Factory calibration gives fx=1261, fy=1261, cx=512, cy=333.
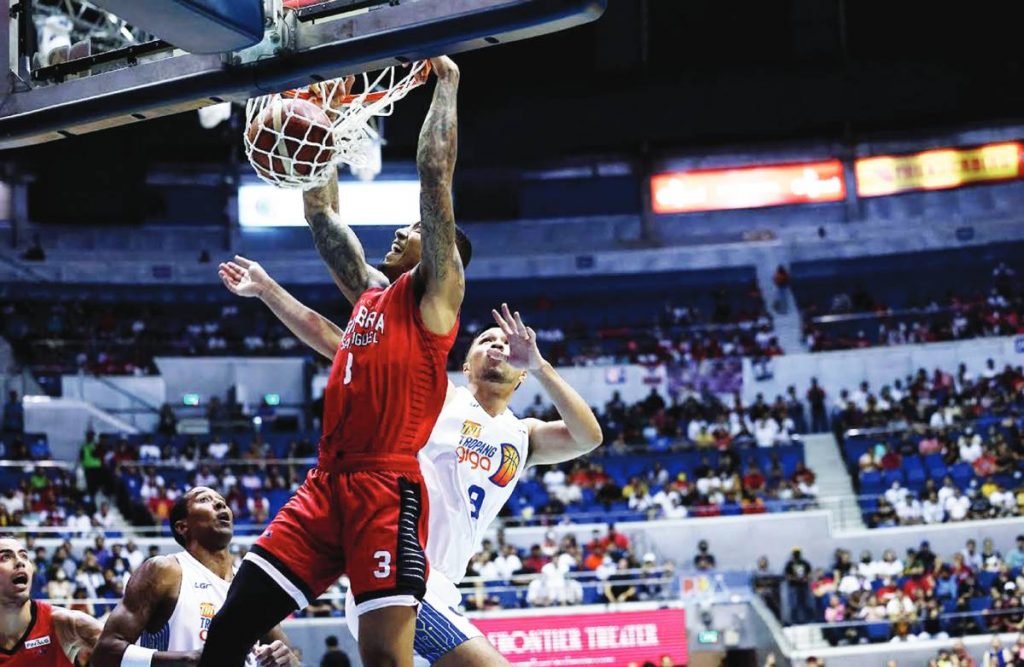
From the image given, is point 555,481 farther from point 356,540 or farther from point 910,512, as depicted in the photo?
point 356,540

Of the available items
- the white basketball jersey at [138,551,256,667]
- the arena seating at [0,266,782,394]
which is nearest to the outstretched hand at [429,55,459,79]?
the white basketball jersey at [138,551,256,667]

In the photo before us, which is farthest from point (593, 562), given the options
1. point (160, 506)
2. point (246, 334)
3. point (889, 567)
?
point (246, 334)

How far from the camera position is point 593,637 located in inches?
732

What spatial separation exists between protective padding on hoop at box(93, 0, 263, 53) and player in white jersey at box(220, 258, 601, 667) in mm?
1072

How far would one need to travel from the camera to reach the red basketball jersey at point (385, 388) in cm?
440

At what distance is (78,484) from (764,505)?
504 inches

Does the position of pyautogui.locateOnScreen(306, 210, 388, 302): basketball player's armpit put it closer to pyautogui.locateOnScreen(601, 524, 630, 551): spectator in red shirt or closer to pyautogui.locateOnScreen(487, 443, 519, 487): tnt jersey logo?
pyautogui.locateOnScreen(487, 443, 519, 487): tnt jersey logo

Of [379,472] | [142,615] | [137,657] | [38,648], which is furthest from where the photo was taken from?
[38,648]

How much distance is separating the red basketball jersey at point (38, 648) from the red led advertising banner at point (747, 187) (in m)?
27.7

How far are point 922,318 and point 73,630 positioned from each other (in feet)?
87.4

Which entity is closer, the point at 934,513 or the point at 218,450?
the point at 934,513

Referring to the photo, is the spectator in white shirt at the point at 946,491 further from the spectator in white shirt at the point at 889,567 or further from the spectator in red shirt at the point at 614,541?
the spectator in red shirt at the point at 614,541

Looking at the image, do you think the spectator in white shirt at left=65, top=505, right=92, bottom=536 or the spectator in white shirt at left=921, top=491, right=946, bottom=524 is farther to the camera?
the spectator in white shirt at left=921, top=491, right=946, bottom=524

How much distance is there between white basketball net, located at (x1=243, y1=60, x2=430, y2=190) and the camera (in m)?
5.05
